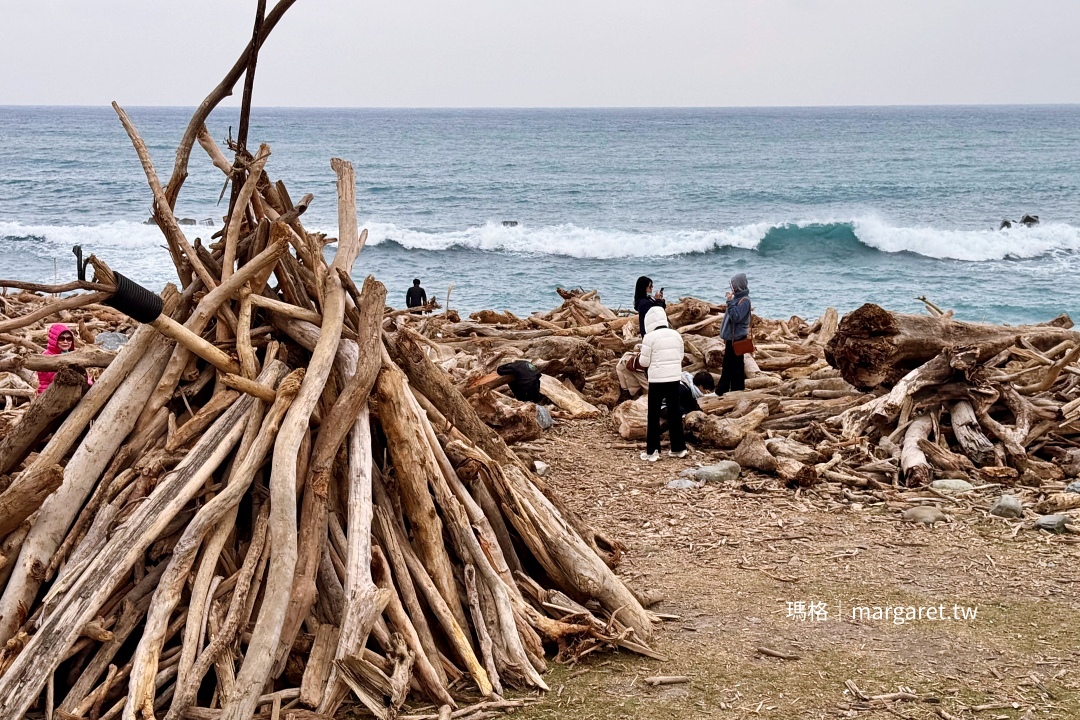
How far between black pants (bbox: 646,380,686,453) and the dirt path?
0.77 m

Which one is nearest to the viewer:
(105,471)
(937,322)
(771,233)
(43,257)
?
(105,471)

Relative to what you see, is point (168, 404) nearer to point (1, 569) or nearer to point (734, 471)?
point (1, 569)

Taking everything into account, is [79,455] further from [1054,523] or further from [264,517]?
[1054,523]

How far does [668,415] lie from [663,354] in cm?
66

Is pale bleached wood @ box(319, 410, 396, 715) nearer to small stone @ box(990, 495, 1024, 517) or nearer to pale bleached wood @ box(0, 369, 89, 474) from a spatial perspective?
pale bleached wood @ box(0, 369, 89, 474)

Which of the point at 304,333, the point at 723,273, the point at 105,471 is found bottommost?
the point at 723,273

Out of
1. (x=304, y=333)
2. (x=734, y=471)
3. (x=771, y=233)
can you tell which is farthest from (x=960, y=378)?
(x=771, y=233)

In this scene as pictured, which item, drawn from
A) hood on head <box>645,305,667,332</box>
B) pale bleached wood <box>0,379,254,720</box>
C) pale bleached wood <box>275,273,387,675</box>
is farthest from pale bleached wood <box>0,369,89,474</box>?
hood on head <box>645,305,667,332</box>

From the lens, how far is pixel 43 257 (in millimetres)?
34375

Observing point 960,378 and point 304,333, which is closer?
point 304,333

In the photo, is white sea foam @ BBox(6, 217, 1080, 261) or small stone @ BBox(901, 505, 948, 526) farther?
white sea foam @ BBox(6, 217, 1080, 261)

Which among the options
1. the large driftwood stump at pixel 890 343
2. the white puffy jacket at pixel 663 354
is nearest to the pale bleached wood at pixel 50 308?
the white puffy jacket at pixel 663 354

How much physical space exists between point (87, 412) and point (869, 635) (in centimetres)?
470

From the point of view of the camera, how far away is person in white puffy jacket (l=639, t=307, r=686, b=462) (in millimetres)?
10312
